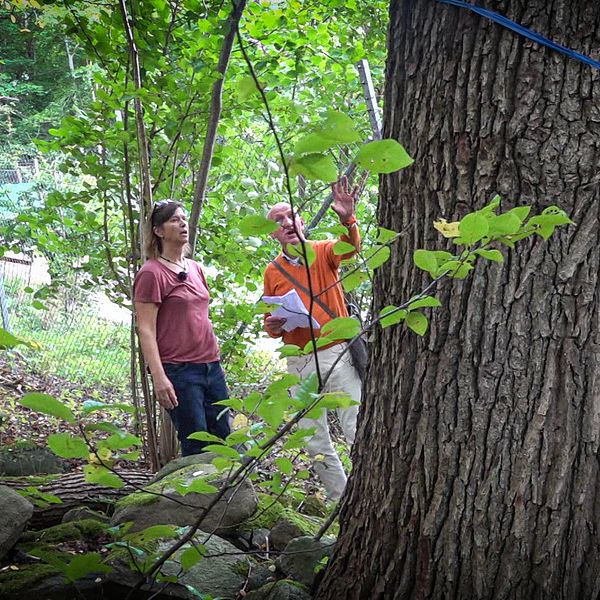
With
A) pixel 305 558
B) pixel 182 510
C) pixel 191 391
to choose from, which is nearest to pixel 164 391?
pixel 191 391

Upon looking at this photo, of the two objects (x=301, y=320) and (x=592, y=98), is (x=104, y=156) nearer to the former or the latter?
(x=301, y=320)

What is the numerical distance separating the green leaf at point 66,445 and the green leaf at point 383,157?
0.66 m

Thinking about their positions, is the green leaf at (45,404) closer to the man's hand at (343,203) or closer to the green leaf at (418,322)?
the green leaf at (418,322)

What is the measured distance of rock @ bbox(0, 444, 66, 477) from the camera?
439 cm

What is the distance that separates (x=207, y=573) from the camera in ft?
7.47

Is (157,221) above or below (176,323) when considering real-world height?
above

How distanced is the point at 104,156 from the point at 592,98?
343cm

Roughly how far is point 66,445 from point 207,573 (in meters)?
1.31

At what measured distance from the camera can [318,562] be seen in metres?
2.22

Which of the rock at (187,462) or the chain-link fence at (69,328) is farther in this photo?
the chain-link fence at (69,328)

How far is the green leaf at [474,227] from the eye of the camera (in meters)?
1.16

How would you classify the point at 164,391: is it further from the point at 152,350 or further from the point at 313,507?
the point at 313,507

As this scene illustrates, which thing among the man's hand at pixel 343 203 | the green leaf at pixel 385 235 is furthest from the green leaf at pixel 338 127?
the man's hand at pixel 343 203

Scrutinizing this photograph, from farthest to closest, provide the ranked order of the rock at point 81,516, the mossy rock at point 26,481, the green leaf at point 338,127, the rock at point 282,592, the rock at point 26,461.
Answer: the rock at point 26,461
the mossy rock at point 26,481
the rock at point 81,516
the rock at point 282,592
the green leaf at point 338,127
